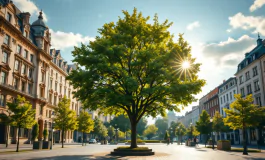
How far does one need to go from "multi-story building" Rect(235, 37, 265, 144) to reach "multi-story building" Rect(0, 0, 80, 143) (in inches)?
1745

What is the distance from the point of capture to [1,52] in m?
35.9

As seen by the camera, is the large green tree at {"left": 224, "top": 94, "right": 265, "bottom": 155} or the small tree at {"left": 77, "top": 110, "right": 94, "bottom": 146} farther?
the small tree at {"left": 77, "top": 110, "right": 94, "bottom": 146}

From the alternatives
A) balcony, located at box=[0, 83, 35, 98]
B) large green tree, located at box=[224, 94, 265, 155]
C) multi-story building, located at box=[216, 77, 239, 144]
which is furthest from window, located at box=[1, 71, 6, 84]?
multi-story building, located at box=[216, 77, 239, 144]

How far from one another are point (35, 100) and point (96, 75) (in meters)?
30.4

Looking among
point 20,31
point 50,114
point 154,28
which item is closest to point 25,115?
point 154,28

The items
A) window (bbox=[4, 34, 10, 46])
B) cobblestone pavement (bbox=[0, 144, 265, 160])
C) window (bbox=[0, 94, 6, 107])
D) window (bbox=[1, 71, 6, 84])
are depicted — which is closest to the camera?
cobblestone pavement (bbox=[0, 144, 265, 160])

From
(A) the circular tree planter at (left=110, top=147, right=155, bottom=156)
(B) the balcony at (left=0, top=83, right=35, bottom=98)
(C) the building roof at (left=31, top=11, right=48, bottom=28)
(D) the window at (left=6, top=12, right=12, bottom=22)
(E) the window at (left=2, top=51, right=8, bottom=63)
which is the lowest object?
(A) the circular tree planter at (left=110, top=147, right=155, bottom=156)

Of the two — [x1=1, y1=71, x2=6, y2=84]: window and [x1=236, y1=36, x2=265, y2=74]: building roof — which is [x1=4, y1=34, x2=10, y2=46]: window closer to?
[x1=1, y1=71, x2=6, y2=84]: window

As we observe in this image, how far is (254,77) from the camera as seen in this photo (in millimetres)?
45938

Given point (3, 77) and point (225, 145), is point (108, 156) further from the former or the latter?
point (3, 77)

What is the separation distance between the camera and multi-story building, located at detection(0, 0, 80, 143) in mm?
37156

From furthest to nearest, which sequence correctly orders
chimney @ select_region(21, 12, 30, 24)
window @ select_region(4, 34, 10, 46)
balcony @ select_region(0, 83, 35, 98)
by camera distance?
chimney @ select_region(21, 12, 30, 24), window @ select_region(4, 34, 10, 46), balcony @ select_region(0, 83, 35, 98)

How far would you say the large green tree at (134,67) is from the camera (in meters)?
20.4

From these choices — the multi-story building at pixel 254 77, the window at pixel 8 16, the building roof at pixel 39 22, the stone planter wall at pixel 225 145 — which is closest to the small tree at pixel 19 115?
the window at pixel 8 16
